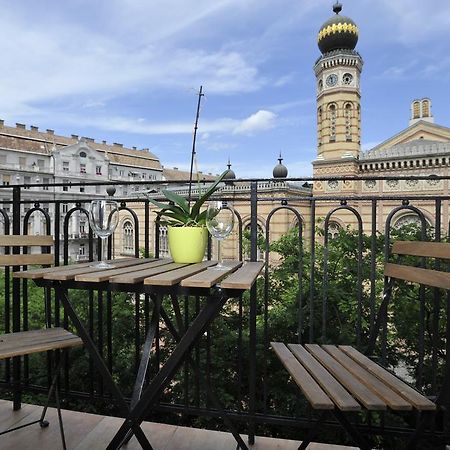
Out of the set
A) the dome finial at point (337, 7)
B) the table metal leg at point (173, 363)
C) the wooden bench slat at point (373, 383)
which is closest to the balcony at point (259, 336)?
the wooden bench slat at point (373, 383)

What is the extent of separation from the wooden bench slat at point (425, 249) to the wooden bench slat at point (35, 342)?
1516mm

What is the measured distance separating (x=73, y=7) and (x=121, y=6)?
1320 millimetres

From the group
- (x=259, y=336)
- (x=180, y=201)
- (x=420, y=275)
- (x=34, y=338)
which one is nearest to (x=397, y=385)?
(x=420, y=275)

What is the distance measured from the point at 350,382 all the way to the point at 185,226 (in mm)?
908

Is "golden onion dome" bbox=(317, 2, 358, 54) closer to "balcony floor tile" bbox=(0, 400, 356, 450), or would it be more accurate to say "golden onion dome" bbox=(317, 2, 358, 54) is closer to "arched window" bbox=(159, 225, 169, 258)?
"arched window" bbox=(159, 225, 169, 258)

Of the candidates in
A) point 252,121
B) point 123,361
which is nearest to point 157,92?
point 123,361

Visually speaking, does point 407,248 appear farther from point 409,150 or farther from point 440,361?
point 409,150

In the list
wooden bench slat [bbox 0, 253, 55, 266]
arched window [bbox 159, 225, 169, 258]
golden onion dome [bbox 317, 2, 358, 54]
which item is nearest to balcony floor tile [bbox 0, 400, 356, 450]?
wooden bench slat [bbox 0, 253, 55, 266]

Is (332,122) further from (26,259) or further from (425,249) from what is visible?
(26,259)

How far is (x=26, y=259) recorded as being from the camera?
6.26 feet

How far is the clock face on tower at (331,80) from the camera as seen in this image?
2006 cm

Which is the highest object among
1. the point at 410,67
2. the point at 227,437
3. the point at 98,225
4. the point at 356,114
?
the point at 410,67

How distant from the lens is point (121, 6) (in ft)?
18.0

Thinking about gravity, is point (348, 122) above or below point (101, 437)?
above
